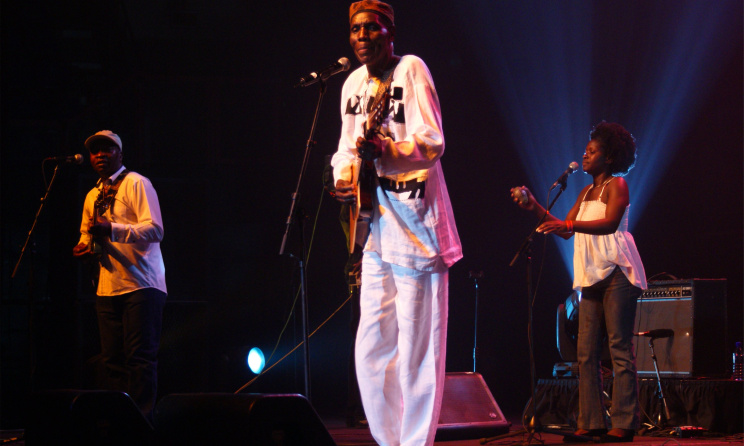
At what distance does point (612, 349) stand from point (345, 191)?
2.56 m

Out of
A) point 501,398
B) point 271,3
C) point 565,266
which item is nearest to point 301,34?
point 271,3

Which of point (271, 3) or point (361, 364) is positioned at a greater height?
point (271, 3)

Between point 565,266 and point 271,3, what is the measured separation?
4.53m

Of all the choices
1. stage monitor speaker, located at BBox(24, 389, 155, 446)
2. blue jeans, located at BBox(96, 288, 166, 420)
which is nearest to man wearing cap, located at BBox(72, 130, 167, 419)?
blue jeans, located at BBox(96, 288, 166, 420)

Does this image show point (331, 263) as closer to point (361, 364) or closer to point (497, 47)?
point (497, 47)

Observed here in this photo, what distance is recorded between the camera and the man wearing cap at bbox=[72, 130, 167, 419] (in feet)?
14.9

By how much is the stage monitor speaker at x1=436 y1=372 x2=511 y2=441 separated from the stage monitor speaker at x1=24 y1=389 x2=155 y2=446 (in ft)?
7.67

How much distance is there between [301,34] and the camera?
8.15 m

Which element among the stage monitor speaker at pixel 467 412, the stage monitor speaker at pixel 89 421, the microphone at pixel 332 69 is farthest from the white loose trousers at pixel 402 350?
the stage monitor speaker at pixel 467 412

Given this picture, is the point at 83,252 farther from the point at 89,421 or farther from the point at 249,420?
the point at 249,420

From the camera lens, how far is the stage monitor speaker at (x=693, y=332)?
18.0 ft

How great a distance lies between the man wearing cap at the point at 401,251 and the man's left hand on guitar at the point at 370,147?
9cm

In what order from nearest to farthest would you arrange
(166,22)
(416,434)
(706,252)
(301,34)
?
(416,434), (706,252), (301,34), (166,22)

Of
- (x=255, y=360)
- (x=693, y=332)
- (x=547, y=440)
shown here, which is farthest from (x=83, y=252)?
(x=693, y=332)
